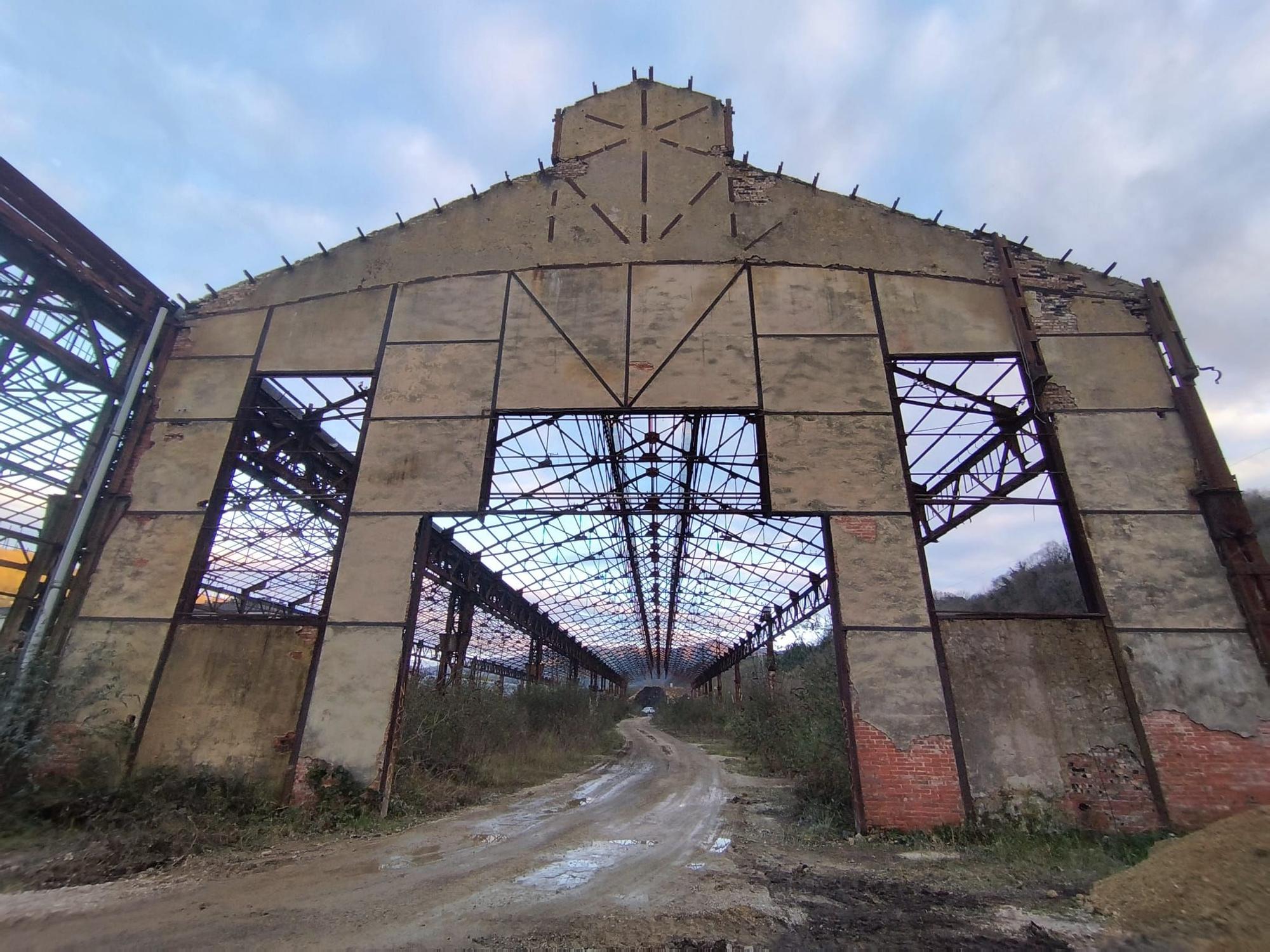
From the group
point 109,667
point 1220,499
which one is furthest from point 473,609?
point 1220,499

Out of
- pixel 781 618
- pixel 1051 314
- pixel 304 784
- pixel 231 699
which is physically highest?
pixel 1051 314

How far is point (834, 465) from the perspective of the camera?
10.0m

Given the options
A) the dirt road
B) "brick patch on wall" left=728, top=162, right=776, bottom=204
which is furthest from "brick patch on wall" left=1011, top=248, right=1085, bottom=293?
the dirt road

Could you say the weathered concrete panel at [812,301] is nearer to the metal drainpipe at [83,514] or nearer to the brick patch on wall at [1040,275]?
the brick patch on wall at [1040,275]

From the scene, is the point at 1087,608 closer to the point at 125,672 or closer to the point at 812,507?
the point at 812,507

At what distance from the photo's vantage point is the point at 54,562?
9898 millimetres

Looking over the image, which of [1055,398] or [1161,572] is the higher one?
[1055,398]

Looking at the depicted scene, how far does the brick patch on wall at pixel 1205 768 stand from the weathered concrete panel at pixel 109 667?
14.5 metres

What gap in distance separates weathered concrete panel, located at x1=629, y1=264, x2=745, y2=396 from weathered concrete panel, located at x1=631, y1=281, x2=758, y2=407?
0.18m

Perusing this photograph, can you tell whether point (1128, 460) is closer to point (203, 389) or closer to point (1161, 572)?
point (1161, 572)

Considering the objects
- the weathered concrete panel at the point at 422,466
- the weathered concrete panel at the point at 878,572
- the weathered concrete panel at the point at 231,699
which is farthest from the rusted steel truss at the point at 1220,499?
the weathered concrete panel at the point at 231,699

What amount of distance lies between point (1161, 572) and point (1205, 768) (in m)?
2.61

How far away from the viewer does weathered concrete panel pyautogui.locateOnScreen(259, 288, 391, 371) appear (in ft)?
38.2

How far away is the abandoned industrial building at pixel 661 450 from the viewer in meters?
8.45
